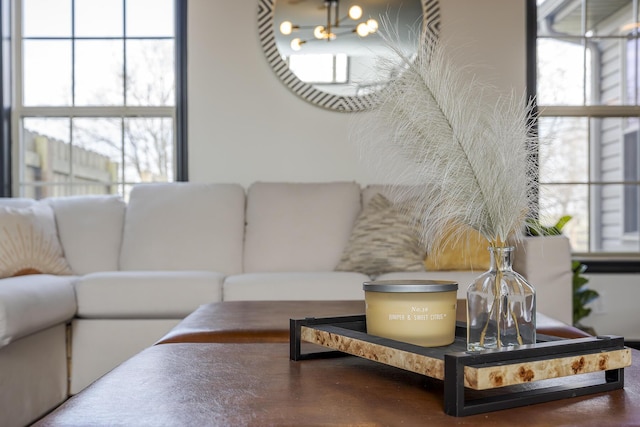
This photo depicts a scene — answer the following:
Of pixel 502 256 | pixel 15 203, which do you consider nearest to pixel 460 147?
pixel 502 256

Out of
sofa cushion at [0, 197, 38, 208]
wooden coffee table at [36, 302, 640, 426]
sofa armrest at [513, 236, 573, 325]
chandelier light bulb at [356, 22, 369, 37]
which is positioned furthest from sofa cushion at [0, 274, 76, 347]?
chandelier light bulb at [356, 22, 369, 37]

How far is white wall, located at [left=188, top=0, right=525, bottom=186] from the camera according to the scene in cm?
436

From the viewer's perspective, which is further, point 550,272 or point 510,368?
point 550,272

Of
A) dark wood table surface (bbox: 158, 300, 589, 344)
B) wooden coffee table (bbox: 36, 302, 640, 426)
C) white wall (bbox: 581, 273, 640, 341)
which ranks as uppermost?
wooden coffee table (bbox: 36, 302, 640, 426)

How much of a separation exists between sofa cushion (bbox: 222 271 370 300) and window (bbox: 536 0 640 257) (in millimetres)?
1986

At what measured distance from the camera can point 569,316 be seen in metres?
3.20

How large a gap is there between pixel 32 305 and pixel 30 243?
875 millimetres

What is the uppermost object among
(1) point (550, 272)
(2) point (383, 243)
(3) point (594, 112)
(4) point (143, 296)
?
(3) point (594, 112)

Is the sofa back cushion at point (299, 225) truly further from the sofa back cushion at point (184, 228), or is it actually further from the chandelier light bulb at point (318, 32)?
the chandelier light bulb at point (318, 32)

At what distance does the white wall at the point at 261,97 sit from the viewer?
436cm

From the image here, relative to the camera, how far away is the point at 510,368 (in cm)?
87

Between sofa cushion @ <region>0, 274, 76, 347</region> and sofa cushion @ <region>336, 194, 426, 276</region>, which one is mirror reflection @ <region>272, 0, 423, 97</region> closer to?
sofa cushion @ <region>336, 194, 426, 276</region>

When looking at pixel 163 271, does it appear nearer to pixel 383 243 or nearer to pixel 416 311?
pixel 383 243

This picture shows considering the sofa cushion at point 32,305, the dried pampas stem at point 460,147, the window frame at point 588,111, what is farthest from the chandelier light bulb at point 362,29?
the dried pampas stem at point 460,147
